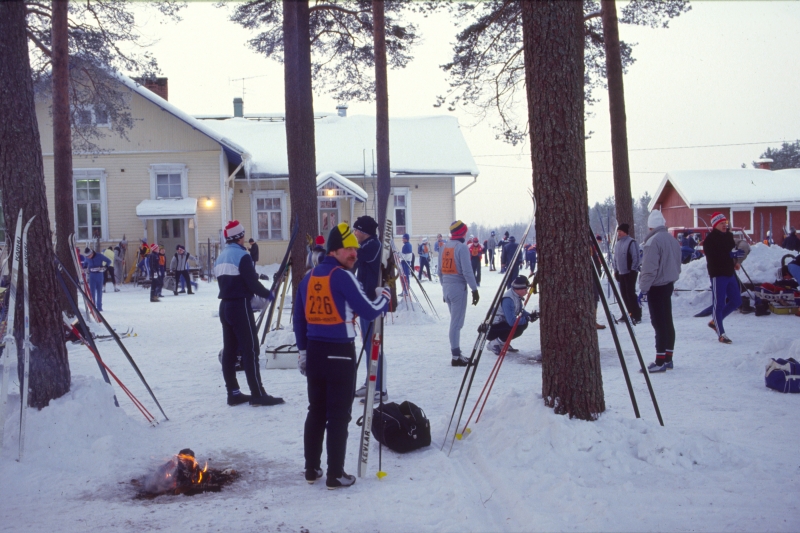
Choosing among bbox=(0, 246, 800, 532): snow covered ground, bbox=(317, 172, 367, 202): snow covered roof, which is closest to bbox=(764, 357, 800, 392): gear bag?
bbox=(0, 246, 800, 532): snow covered ground

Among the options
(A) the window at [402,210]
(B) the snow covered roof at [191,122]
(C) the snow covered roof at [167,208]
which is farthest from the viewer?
(A) the window at [402,210]

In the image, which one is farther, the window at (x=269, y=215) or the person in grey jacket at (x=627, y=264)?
the window at (x=269, y=215)

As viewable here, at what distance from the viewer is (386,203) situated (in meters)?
13.1

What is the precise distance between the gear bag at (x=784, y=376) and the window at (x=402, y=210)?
909 inches

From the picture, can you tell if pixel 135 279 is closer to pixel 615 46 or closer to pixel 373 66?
pixel 373 66

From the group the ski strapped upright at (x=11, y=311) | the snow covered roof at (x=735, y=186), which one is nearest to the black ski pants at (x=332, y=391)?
the ski strapped upright at (x=11, y=311)

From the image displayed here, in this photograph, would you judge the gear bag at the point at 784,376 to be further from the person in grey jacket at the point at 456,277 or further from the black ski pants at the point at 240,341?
the black ski pants at the point at 240,341

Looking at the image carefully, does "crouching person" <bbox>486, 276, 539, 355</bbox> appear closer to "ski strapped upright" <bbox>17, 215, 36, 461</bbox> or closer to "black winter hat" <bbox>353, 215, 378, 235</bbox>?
"black winter hat" <bbox>353, 215, 378, 235</bbox>

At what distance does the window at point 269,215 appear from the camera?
27.8 metres

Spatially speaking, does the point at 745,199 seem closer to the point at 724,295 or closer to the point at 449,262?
the point at 724,295

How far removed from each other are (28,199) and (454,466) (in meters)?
3.86

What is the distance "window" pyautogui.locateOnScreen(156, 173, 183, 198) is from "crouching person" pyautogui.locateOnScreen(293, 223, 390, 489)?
22.8 metres

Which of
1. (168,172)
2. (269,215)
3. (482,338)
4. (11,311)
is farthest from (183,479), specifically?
(269,215)

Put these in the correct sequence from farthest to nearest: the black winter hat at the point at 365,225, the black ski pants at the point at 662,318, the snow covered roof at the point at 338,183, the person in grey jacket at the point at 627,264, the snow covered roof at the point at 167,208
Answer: the snow covered roof at the point at 338,183, the snow covered roof at the point at 167,208, the person in grey jacket at the point at 627,264, the black ski pants at the point at 662,318, the black winter hat at the point at 365,225
